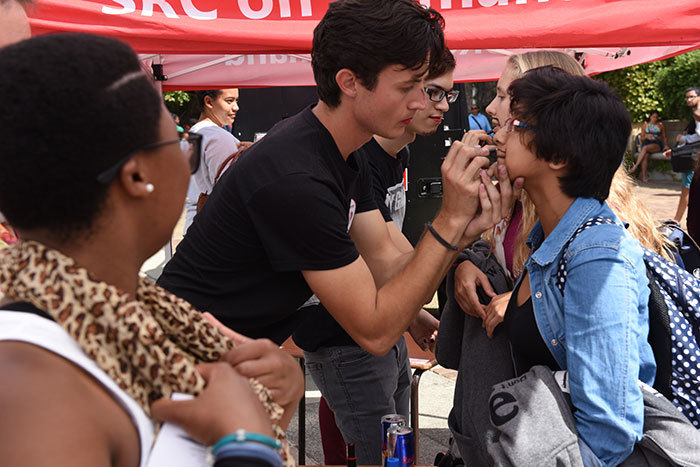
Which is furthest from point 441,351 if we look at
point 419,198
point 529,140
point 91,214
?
point 419,198

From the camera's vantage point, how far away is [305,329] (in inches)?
106

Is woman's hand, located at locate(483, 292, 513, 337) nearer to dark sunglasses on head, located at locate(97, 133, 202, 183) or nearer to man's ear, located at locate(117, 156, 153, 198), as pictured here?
dark sunglasses on head, located at locate(97, 133, 202, 183)

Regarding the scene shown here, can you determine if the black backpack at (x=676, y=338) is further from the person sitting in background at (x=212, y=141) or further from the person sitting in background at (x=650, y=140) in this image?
the person sitting in background at (x=650, y=140)

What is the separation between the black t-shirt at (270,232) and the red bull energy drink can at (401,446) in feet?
1.68

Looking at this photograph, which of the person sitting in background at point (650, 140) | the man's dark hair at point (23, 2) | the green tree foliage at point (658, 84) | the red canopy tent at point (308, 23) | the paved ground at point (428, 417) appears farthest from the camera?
the green tree foliage at point (658, 84)

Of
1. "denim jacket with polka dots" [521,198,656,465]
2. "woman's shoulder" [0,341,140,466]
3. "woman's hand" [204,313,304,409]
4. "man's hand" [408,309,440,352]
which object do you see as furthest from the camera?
"man's hand" [408,309,440,352]

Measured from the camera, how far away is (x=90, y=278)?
0.94m

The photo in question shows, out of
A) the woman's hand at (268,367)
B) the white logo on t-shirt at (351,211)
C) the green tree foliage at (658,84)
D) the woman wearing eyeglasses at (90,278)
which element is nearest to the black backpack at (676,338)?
the white logo on t-shirt at (351,211)

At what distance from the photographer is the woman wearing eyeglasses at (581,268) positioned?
1707 mm

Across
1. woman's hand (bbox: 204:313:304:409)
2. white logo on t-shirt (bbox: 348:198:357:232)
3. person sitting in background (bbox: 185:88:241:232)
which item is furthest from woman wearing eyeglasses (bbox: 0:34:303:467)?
person sitting in background (bbox: 185:88:241:232)

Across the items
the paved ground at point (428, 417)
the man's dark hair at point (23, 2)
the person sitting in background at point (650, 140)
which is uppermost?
the man's dark hair at point (23, 2)

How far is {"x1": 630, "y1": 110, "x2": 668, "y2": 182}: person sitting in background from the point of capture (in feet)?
62.5

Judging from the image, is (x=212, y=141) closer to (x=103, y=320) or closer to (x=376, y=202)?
(x=376, y=202)

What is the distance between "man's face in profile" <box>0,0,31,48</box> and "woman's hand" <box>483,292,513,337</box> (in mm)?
1619
